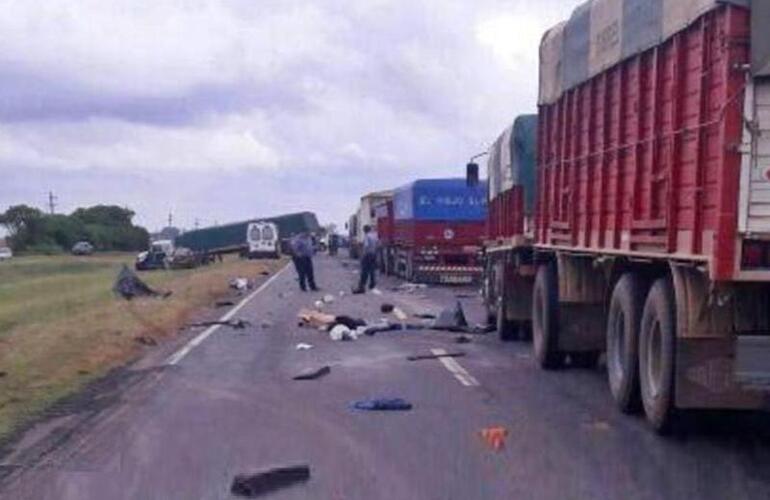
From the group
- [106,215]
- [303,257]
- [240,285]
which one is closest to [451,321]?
[303,257]

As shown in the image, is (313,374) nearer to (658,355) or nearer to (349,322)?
(658,355)

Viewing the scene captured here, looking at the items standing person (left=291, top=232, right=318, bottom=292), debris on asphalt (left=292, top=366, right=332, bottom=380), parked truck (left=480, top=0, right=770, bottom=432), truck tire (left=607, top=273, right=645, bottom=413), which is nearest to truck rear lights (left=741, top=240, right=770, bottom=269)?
parked truck (left=480, top=0, right=770, bottom=432)

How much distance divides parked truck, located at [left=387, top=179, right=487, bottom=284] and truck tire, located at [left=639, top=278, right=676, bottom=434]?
29835mm

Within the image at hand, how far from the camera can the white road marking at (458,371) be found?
1540cm

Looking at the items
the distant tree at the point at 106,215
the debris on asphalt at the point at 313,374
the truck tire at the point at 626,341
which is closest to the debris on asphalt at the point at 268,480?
the truck tire at the point at 626,341

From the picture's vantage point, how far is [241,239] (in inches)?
3423

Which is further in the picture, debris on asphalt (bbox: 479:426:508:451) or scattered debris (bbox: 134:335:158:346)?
scattered debris (bbox: 134:335:158:346)

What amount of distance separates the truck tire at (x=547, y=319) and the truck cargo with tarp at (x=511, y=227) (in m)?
1.11

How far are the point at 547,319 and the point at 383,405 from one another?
379 centimetres

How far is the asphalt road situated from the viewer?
9.19m

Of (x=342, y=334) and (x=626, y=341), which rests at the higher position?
(x=626, y=341)

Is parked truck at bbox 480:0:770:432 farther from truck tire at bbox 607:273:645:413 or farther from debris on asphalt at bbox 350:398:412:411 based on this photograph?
debris on asphalt at bbox 350:398:412:411

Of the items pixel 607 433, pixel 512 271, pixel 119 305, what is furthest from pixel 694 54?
pixel 119 305

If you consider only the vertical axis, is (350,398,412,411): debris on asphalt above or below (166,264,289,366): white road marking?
above
